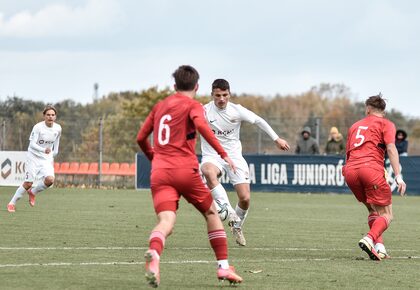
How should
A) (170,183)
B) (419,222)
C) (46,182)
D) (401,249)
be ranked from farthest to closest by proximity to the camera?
(46,182) → (419,222) → (401,249) → (170,183)

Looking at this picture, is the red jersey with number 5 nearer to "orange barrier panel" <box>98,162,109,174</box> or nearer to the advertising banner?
the advertising banner

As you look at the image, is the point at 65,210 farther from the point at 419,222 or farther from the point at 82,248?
the point at 82,248

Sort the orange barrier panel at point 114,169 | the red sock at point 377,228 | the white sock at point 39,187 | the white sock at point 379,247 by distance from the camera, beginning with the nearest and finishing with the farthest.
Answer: the red sock at point 377,228 → the white sock at point 379,247 → the white sock at point 39,187 → the orange barrier panel at point 114,169

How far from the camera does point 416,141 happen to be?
47531 mm

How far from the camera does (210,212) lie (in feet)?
33.1

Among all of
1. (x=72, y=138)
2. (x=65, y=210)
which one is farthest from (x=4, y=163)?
(x=65, y=210)

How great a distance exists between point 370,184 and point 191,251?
89.0 inches

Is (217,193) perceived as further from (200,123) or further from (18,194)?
(18,194)

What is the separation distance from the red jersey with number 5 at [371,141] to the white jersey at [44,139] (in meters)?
10.0

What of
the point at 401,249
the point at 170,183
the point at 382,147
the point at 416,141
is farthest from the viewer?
the point at 416,141

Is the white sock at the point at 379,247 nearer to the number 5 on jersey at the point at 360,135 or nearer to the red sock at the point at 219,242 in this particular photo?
the number 5 on jersey at the point at 360,135

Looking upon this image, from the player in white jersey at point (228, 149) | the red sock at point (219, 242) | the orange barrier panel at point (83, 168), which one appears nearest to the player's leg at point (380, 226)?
the player in white jersey at point (228, 149)

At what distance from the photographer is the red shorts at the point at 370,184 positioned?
12867 mm

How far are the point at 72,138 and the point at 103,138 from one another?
4.86 ft
